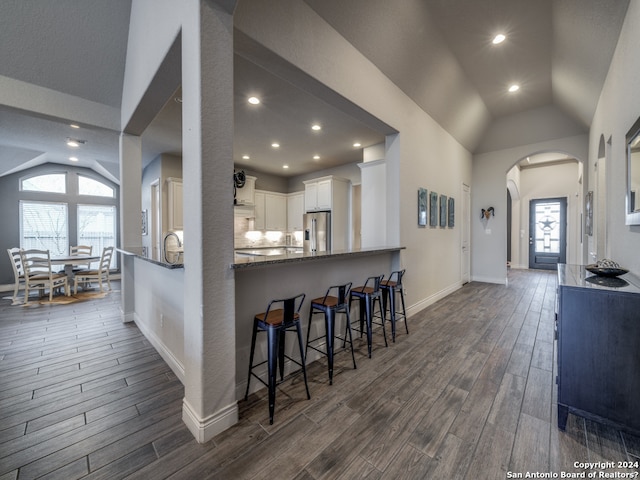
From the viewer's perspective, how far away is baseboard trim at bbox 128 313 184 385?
224 centimetres

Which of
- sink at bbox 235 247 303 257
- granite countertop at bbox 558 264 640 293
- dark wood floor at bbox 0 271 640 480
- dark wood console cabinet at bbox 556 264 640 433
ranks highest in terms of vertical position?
granite countertop at bbox 558 264 640 293

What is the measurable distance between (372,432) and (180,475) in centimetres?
107

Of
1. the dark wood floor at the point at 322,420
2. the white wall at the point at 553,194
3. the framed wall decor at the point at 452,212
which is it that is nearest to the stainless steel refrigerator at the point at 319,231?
the framed wall decor at the point at 452,212

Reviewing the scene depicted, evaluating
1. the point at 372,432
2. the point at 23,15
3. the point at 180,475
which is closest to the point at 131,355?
the point at 180,475

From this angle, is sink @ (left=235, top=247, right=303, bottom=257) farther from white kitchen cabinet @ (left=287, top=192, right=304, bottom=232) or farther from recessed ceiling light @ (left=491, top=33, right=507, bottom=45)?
recessed ceiling light @ (left=491, top=33, right=507, bottom=45)

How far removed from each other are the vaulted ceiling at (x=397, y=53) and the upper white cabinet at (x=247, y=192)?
2.05m

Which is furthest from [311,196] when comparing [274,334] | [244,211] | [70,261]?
[70,261]

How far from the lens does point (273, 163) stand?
635 cm

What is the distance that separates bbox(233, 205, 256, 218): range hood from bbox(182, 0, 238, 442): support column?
4545 mm

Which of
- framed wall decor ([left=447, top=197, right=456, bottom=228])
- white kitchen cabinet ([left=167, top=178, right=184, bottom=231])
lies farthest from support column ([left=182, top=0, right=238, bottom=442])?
framed wall decor ([left=447, top=197, right=456, bottom=228])

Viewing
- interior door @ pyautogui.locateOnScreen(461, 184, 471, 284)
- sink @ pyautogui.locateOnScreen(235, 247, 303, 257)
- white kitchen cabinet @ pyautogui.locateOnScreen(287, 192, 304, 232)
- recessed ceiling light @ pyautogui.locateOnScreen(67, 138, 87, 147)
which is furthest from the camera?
white kitchen cabinet @ pyautogui.locateOnScreen(287, 192, 304, 232)

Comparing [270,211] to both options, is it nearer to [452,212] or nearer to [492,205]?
[452,212]

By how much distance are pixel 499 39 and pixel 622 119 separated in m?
1.73

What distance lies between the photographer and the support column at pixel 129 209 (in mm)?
3609
